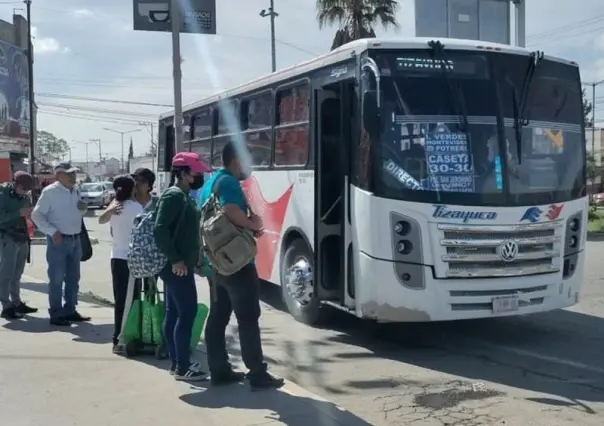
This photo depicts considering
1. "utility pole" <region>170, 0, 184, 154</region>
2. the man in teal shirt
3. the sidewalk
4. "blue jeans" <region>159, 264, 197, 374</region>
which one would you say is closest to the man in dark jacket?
the sidewalk

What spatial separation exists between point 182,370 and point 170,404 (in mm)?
627

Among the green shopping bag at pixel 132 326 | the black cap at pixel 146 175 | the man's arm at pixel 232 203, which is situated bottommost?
the green shopping bag at pixel 132 326

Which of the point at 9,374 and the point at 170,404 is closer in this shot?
the point at 170,404

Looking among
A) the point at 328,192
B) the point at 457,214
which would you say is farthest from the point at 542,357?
the point at 328,192

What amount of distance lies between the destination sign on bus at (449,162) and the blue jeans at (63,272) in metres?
4.11

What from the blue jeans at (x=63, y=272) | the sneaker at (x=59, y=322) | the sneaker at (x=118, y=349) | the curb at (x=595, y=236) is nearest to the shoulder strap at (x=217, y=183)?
the sneaker at (x=118, y=349)

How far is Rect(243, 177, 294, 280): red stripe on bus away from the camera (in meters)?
9.86

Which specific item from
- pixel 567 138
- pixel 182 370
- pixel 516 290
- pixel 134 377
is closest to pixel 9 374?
pixel 134 377

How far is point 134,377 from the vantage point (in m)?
6.57

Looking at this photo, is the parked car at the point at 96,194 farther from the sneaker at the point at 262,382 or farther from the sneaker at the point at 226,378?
the sneaker at the point at 262,382

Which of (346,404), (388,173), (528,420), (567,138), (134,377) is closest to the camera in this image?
(528,420)

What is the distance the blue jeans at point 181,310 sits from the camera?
6262 millimetres

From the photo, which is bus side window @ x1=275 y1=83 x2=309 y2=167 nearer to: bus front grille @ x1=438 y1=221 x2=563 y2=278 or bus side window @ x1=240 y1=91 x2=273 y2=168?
bus side window @ x1=240 y1=91 x2=273 y2=168

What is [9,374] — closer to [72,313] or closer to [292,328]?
[72,313]
